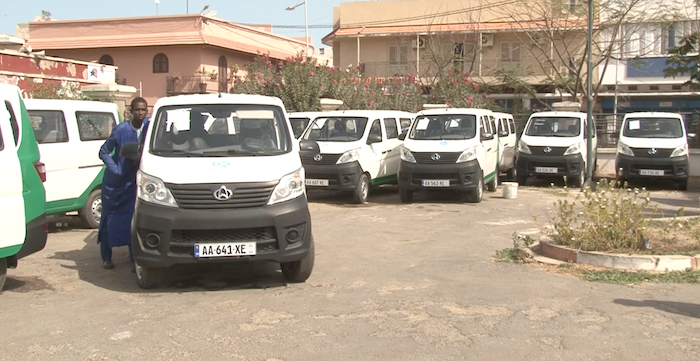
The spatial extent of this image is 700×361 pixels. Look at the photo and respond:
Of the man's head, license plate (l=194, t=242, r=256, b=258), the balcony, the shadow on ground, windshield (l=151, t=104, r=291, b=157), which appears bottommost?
the shadow on ground

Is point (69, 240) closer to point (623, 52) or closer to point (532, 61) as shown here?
point (623, 52)

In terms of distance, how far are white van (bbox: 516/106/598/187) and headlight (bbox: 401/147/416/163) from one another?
15.8 ft

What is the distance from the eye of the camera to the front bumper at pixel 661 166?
17.6 m

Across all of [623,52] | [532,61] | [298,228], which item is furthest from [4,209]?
[532,61]

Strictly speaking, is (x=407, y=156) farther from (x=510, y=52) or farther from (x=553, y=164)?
(x=510, y=52)

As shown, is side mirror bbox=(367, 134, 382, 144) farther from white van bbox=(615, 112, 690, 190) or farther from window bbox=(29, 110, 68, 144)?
white van bbox=(615, 112, 690, 190)

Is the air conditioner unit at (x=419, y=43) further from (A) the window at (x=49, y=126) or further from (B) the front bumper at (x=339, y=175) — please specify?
(A) the window at (x=49, y=126)

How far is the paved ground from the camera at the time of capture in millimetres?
5262

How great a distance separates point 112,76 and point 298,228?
20815 mm

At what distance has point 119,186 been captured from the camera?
26.2 feet

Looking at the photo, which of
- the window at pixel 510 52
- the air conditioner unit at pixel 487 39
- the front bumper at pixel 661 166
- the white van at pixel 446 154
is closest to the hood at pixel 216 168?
the white van at pixel 446 154

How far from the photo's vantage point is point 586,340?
5469mm

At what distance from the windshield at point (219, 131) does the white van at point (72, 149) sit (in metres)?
3.66

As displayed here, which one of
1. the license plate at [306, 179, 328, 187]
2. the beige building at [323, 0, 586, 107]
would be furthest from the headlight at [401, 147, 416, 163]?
the beige building at [323, 0, 586, 107]
